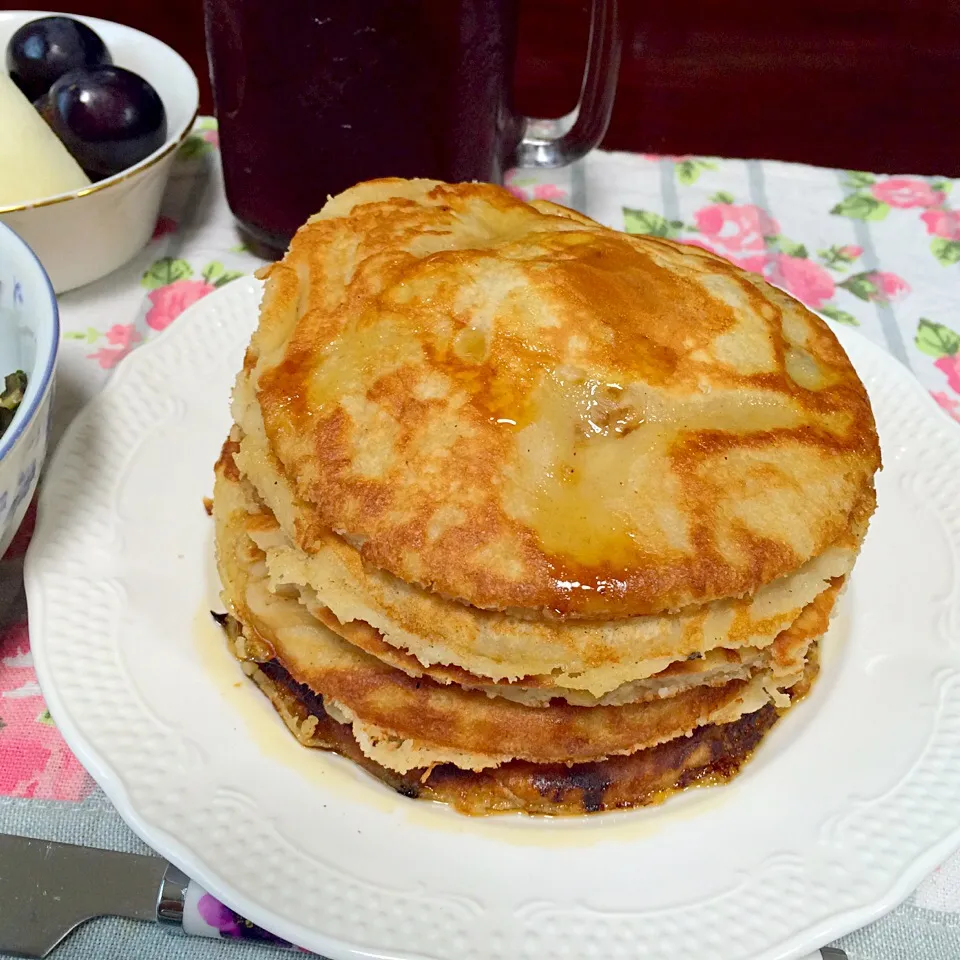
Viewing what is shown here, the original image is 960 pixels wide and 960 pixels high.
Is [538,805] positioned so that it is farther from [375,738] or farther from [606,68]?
[606,68]

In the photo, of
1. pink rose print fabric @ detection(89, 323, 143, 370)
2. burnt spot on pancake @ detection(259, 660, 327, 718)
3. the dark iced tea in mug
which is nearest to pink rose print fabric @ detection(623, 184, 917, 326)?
the dark iced tea in mug

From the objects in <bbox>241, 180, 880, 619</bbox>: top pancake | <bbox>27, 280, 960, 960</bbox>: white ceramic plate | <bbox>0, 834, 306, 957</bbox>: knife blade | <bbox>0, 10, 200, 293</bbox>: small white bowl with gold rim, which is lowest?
<bbox>0, 834, 306, 957</bbox>: knife blade

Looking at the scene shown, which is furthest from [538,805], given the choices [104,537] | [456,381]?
[104,537]

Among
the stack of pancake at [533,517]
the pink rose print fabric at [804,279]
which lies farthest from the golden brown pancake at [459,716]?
the pink rose print fabric at [804,279]

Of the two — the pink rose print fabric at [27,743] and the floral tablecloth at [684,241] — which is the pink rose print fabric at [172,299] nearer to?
the floral tablecloth at [684,241]

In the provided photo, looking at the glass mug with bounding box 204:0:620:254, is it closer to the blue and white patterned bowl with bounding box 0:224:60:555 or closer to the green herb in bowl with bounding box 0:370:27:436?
the blue and white patterned bowl with bounding box 0:224:60:555
